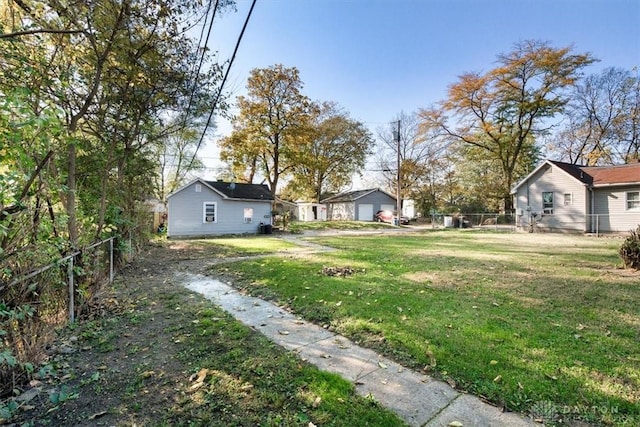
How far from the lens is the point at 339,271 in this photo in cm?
720

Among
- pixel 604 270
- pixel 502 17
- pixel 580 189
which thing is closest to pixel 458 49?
pixel 502 17

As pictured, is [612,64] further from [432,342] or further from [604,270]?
[432,342]

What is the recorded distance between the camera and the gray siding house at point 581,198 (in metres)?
16.9

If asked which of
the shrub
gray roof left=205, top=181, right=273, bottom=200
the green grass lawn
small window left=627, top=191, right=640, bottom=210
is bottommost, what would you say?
the green grass lawn

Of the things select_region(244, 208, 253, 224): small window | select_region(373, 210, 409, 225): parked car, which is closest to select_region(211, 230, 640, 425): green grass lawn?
select_region(244, 208, 253, 224): small window

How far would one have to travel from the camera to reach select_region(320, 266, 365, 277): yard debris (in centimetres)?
698

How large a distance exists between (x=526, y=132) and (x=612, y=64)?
7340 millimetres

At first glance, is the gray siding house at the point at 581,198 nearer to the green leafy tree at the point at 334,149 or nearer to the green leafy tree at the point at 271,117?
the green leafy tree at the point at 271,117

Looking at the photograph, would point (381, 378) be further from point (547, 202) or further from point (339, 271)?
point (547, 202)

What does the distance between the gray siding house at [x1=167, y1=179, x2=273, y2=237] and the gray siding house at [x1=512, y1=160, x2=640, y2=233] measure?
1766 cm

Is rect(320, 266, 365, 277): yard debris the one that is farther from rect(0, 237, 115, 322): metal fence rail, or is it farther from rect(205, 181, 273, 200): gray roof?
rect(205, 181, 273, 200): gray roof

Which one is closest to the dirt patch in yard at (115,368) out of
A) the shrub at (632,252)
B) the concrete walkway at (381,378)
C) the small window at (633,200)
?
the concrete walkway at (381,378)

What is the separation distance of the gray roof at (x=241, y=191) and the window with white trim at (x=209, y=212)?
1062mm

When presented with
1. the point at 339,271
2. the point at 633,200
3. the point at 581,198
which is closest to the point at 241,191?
the point at 339,271
